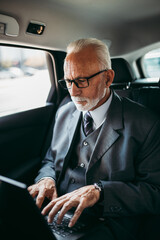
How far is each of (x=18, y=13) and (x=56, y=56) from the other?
2.49ft

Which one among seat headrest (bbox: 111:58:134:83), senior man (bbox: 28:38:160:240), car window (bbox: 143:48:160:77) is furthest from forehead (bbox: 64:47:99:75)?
car window (bbox: 143:48:160:77)

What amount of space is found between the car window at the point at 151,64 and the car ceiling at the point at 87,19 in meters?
0.61

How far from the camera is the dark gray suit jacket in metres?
1.11

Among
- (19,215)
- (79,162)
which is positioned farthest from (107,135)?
(19,215)

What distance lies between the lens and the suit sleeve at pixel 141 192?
110cm

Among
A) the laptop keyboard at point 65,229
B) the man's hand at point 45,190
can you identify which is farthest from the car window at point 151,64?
the laptop keyboard at point 65,229

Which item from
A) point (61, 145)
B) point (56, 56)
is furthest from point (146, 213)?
point (56, 56)

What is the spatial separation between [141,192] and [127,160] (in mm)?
169

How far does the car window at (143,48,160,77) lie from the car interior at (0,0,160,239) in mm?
392

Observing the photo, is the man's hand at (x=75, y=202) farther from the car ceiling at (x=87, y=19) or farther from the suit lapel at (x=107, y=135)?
the car ceiling at (x=87, y=19)

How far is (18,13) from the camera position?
1.46 metres

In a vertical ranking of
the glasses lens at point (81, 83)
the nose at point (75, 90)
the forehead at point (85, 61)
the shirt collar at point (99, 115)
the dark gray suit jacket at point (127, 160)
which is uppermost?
the forehead at point (85, 61)

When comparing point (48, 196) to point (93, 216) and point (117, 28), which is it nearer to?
point (93, 216)

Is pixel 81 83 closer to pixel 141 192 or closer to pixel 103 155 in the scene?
pixel 103 155
